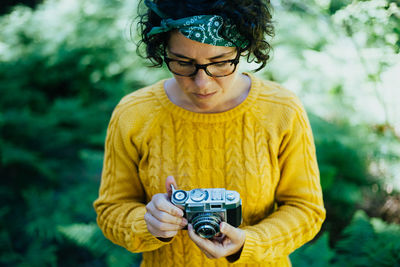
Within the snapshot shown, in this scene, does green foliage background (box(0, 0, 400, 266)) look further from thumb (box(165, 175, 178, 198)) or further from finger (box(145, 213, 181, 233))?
finger (box(145, 213, 181, 233))

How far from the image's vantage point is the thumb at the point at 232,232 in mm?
1097

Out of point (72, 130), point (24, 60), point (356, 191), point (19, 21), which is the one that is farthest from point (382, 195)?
point (19, 21)

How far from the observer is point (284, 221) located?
1.29 metres

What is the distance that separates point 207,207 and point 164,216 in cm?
15

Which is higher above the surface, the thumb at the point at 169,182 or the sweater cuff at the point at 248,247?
the thumb at the point at 169,182

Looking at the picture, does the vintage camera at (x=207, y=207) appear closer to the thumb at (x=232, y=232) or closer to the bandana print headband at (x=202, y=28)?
the thumb at (x=232, y=232)

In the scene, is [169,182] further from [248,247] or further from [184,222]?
[248,247]

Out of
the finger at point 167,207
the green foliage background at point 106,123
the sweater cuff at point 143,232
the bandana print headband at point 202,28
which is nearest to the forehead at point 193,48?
the bandana print headband at point 202,28

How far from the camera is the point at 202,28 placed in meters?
1.08

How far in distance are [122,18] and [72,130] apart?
1.98m

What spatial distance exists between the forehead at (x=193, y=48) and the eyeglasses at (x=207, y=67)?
3cm

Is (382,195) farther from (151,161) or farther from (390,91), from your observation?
(151,161)

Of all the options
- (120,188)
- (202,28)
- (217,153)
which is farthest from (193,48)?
(120,188)

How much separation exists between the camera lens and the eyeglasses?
0.49 metres
